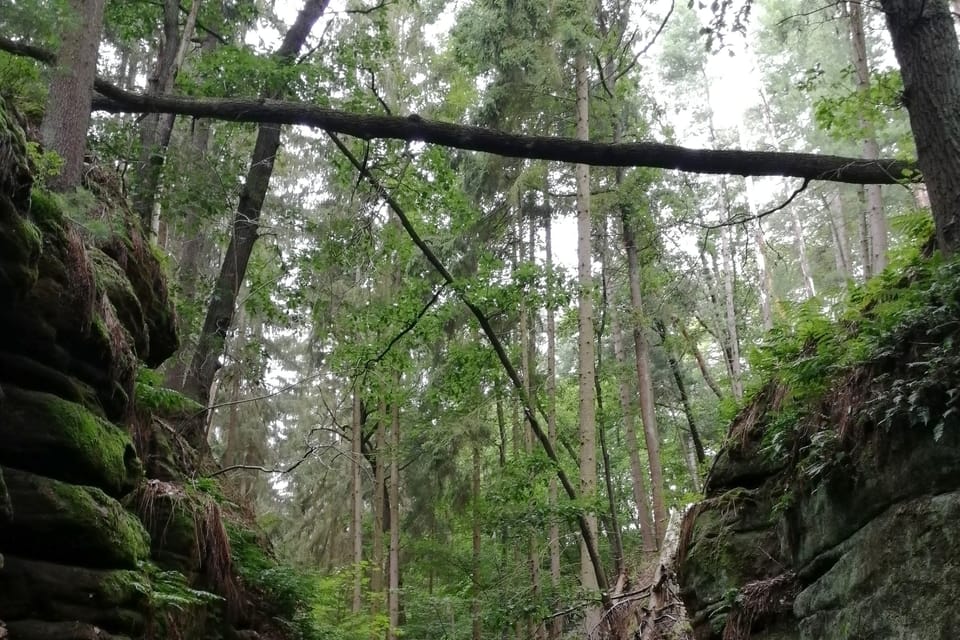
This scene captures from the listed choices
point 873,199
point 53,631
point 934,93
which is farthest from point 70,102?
point 873,199

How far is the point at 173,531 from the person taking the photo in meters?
6.29

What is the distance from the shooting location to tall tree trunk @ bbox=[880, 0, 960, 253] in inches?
175

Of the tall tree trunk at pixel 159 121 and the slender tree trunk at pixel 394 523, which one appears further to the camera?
the slender tree trunk at pixel 394 523

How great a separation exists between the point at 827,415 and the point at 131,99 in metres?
6.70

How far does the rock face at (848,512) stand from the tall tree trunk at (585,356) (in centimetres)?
335

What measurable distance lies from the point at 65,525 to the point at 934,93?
Answer: 6.71 m

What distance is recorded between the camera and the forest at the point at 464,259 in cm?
516

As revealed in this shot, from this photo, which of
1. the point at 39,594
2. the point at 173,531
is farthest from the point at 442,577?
the point at 39,594

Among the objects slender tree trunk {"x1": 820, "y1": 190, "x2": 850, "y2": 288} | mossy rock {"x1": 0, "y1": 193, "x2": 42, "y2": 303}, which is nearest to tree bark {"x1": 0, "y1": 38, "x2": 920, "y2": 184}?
mossy rock {"x1": 0, "y1": 193, "x2": 42, "y2": 303}

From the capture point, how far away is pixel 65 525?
14.3 ft

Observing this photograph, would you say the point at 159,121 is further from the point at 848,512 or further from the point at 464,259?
the point at 848,512

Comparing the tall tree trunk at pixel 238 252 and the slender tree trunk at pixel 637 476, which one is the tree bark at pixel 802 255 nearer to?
the slender tree trunk at pixel 637 476

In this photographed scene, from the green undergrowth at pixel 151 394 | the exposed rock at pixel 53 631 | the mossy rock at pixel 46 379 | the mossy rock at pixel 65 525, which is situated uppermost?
the green undergrowth at pixel 151 394

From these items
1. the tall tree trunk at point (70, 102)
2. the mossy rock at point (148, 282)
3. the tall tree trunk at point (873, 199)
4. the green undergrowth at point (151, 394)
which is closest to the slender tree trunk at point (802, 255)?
the tall tree trunk at point (873, 199)
